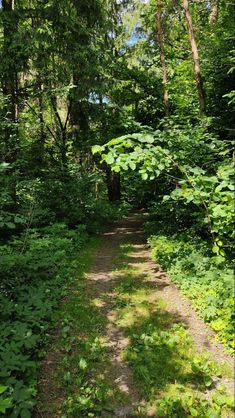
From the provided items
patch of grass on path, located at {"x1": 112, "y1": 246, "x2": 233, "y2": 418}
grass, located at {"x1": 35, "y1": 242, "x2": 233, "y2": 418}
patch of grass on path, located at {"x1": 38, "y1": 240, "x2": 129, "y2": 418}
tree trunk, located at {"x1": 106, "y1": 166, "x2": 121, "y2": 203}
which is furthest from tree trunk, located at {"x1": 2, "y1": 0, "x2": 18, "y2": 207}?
tree trunk, located at {"x1": 106, "y1": 166, "x2": 121, "y2": 203}

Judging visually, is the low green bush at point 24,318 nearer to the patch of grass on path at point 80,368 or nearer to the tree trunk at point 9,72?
the patch of grass on path at point 80,368

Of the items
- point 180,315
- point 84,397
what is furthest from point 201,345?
point 84,397

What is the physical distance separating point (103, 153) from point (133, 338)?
5.10 metres

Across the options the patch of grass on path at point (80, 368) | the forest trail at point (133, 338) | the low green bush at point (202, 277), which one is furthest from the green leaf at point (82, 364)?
the low green bush at point (202, 277)

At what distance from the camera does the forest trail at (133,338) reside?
3643mm

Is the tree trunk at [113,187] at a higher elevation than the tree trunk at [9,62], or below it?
below

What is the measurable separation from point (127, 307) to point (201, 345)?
160 centimetres

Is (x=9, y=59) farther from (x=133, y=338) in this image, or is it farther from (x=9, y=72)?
(x=133, y=338)

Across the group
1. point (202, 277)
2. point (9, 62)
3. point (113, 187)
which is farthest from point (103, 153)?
point (113, 187)

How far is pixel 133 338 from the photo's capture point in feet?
15.5

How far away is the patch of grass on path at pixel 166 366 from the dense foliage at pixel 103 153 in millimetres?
280

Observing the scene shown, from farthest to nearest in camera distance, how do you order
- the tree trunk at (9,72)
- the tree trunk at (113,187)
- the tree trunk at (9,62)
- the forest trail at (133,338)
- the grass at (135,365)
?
the tree trunk at (113,187), the tree trunk at (9,62), the tree trunk at (9,72), the forest trail at (133,338), the grass at (135,365)

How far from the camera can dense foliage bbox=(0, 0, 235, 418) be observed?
176 inches

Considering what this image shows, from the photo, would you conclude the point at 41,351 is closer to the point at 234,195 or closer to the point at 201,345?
the point at 201,345
